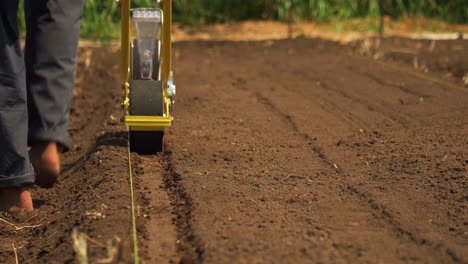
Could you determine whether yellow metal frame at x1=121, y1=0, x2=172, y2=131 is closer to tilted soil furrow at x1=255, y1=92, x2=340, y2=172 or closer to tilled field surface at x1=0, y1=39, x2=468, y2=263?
tilled field surface at x1=0, y1=39, x2=468, y2=263

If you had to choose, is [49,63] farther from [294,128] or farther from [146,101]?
[294,128]

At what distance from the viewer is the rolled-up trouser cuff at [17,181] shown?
9.53ft

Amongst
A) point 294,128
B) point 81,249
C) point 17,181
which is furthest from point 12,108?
point 294,128

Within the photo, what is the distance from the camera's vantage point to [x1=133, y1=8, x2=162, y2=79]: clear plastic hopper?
146 inches

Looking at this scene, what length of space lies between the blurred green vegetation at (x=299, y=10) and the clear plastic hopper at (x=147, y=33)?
524cm

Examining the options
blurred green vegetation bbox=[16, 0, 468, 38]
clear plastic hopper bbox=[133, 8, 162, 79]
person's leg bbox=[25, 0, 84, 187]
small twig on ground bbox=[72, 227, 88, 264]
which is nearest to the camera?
small twig on ground bbox=[72, 227, 88, 264]

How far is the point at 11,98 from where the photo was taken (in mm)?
2770

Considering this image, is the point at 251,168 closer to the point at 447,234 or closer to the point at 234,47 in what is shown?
the point at 447,234

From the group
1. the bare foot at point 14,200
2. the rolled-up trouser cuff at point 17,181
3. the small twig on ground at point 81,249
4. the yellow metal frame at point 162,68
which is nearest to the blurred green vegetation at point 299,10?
the yellow metal frame at point 162,68

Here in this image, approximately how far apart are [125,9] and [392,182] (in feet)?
4.94

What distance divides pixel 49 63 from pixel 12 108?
0.22 meters

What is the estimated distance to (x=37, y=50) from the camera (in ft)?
9.03

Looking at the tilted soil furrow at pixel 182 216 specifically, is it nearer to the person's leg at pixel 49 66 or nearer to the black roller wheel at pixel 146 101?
the black roller wheel at pixel 146 101

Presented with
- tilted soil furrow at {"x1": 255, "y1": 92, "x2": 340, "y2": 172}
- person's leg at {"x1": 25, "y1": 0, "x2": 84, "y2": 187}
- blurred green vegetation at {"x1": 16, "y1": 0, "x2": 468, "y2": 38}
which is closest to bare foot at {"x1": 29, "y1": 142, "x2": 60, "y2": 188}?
person's leg at {"x1": 25, "y1": 0, "x2": 84, "y2": 187}
